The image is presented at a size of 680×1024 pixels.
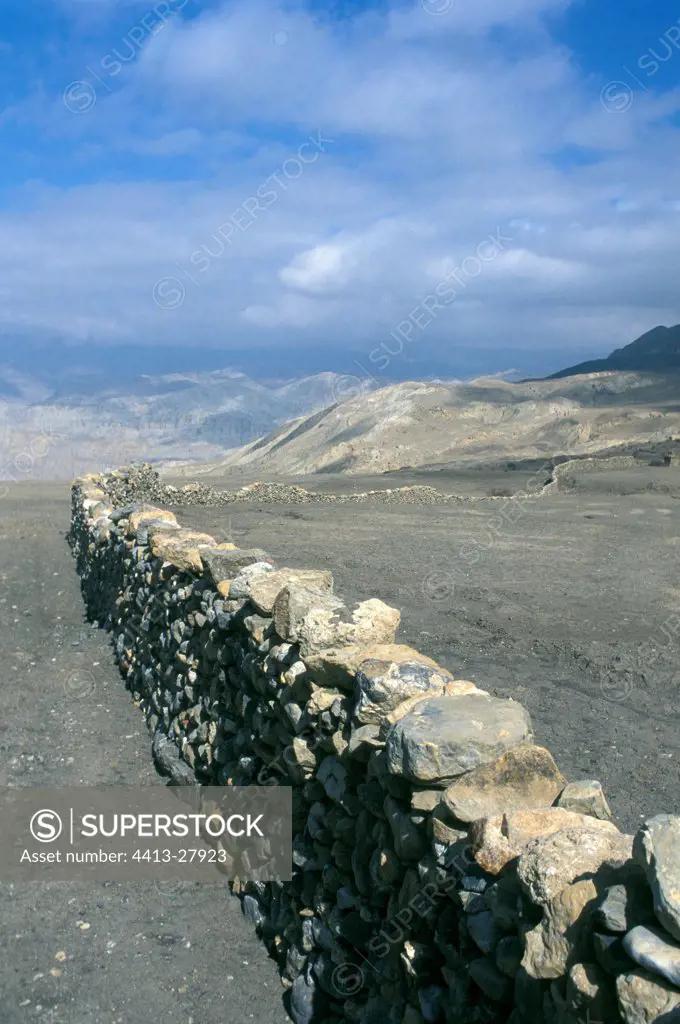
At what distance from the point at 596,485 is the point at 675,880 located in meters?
28.5

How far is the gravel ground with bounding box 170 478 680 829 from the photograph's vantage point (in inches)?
310

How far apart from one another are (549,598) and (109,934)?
890cm

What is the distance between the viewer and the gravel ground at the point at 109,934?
5641 millimetres

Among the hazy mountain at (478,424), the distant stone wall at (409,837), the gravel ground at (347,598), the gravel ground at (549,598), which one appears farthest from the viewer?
the hazy mountain at (478,424)

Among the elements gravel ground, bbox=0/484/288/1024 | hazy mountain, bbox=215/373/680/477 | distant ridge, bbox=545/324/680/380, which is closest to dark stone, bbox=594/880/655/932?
gravel ground, bbox=0/484/288/1024

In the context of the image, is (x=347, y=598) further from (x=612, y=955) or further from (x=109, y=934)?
(x=612, y=955)

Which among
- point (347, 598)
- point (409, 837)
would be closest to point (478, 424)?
point (347, 598)

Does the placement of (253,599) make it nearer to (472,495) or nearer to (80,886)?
(80,886)

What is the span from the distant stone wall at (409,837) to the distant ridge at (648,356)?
275 ft

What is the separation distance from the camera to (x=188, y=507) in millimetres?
25281

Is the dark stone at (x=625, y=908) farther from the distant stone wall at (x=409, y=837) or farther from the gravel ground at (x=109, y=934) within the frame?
the gravel ground at (x=109, y=934)

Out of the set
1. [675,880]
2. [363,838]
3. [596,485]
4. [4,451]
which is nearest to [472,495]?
[596,485]

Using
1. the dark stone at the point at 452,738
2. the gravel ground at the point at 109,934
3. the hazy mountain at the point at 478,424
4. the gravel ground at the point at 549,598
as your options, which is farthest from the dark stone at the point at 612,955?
the hazy mountain at the point at 478,424

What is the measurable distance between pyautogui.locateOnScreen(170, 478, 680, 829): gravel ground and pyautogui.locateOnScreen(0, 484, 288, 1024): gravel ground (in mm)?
2933
